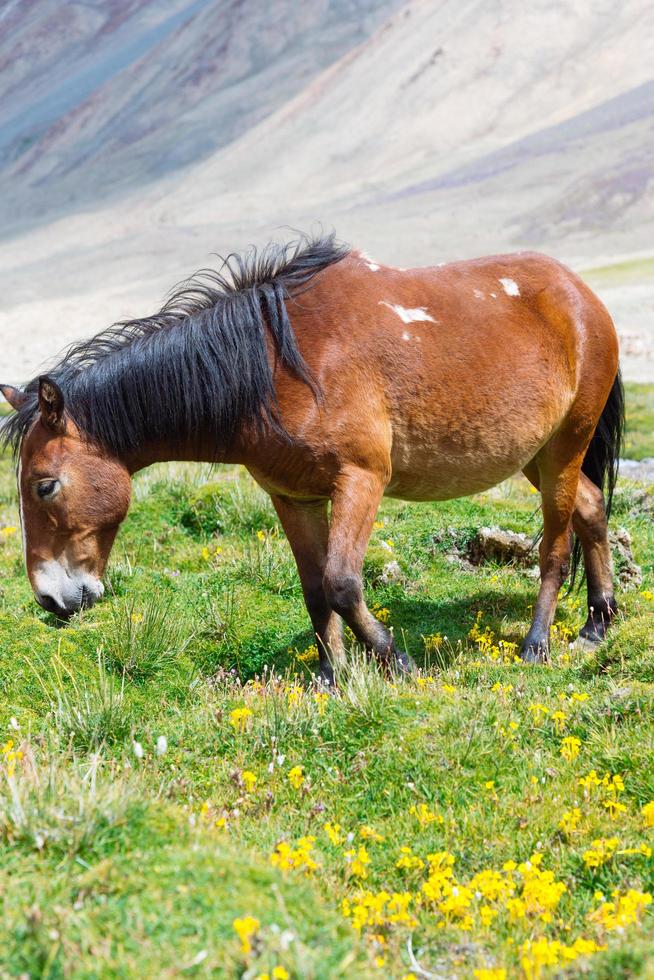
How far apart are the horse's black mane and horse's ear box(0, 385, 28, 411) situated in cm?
7

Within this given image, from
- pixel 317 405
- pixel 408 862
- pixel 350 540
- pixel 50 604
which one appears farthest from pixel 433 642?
pixel 408 862

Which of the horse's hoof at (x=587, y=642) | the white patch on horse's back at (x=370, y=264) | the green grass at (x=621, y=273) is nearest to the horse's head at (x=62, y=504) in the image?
the white patch on horse's back at (x=370, y=264)

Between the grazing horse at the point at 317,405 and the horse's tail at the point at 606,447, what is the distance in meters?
0.99

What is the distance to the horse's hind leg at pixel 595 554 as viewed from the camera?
834 centimetres

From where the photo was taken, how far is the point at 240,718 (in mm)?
5957

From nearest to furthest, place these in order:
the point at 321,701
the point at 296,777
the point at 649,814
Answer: the point at 649,814, the point at 296,777, the point at 321,701

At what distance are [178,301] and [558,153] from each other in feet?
268

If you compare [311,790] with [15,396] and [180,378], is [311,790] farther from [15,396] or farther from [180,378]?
[15,396]

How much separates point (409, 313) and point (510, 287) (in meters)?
1.13

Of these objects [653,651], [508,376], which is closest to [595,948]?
[653,651]

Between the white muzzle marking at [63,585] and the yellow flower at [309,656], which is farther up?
the white muzzle marking at [63,585]

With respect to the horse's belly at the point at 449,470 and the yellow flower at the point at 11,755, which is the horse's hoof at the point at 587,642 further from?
the yellow flower at the point at 11,755

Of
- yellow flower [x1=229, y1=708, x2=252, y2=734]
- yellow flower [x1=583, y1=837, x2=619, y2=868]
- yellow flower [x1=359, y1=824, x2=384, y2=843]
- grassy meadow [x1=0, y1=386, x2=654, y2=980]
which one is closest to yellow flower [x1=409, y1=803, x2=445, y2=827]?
grassy meadow [x1=0, y1=386, x2=654, y2=980]

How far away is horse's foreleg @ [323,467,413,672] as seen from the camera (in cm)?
673
